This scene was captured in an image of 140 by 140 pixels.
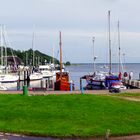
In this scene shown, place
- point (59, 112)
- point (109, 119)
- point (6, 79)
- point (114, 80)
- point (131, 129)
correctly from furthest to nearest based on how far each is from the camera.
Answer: point (6, 79)
point (114, 80)
point (59, 112)
point (109, 119)
point (131, 129)

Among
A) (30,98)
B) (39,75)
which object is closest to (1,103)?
(30,98)

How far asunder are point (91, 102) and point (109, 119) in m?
4.67

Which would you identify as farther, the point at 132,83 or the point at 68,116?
the point at 132,83

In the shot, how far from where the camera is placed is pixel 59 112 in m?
20.9

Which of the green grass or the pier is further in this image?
the pier

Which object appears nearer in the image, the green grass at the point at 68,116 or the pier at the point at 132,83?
the green grass at the point at 68,116

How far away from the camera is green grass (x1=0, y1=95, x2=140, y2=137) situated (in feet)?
56.2

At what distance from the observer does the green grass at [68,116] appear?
17125 mm

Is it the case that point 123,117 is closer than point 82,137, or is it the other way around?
point 82,137

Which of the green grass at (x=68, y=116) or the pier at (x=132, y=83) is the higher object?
the green grass at (x=68, y=116)

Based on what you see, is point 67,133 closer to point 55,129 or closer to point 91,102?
point 55,129

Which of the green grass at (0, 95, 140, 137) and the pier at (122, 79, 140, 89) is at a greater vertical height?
the green grass at (0, 95, 140, 137)

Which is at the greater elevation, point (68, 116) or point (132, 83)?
point (68, 116)

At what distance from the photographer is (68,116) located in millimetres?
20062
